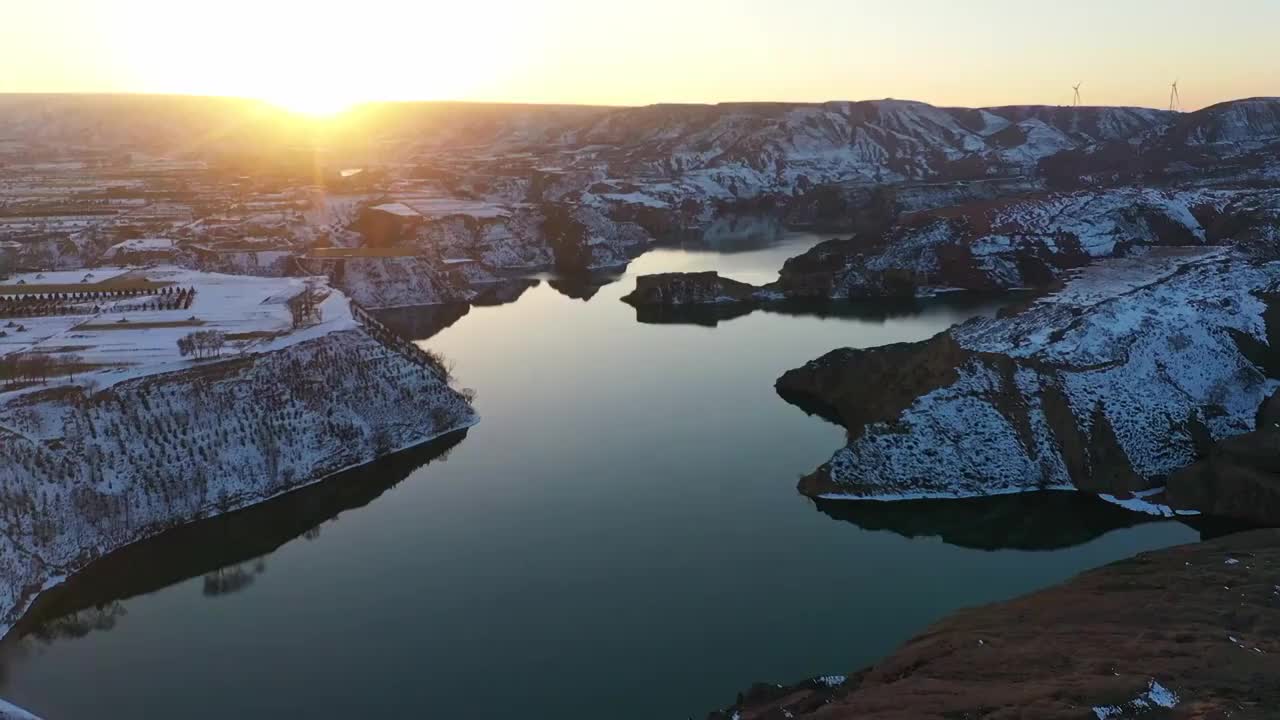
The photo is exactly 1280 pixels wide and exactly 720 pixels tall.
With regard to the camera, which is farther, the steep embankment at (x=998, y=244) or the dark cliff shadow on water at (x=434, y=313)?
the steep embankment at (x=998, y=244)

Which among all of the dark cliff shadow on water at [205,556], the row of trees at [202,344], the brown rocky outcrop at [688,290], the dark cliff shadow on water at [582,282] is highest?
the row of trees at [202,344]

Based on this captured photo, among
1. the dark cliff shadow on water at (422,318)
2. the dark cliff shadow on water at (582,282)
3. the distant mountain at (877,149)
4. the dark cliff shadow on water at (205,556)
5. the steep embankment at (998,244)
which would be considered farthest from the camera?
the distant mountain at (877,149)

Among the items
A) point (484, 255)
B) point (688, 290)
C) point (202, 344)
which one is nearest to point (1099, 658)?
point (202, 344)

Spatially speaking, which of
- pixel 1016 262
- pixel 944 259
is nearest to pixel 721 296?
pixel 944 259

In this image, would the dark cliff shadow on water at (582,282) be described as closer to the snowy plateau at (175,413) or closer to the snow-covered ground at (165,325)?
the snow-covered ground at (165,325)

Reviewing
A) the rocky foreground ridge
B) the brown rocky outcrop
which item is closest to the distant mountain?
the brown rocky outcrop

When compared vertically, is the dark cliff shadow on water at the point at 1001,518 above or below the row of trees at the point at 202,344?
below

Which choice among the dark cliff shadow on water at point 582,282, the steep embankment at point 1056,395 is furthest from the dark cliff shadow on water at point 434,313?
the steep embankment at point 1056,395
